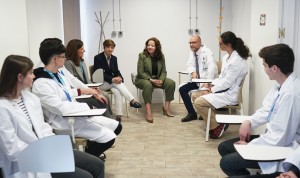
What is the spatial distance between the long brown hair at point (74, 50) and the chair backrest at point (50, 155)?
2.93m

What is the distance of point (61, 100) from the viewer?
9.47 feet

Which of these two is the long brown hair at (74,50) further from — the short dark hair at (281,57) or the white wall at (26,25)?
the short dark hair at (281,57)

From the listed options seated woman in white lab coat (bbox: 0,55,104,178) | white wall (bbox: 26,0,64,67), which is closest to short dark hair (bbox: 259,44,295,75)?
seated woman in white lab coat (bbox: 0,55,104,178)

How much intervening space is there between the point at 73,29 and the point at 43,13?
6.38 ft

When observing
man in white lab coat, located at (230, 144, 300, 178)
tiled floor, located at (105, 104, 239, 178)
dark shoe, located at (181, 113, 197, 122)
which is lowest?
tiled floor, located at (105, 104, 239, 178)

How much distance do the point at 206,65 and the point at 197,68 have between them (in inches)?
7.3

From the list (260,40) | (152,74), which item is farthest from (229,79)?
(152,74)

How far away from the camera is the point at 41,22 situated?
4.20 m

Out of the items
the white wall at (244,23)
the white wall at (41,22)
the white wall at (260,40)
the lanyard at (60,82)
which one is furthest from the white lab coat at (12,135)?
the white wall at (244,23)

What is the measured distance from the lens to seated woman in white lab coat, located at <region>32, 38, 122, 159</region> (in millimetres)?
2781

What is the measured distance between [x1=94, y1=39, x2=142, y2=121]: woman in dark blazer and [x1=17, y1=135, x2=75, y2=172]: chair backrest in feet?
11.8

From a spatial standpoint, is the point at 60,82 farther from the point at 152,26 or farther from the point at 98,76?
the point at 152,26

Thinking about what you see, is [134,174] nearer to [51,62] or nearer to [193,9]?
[51,62]

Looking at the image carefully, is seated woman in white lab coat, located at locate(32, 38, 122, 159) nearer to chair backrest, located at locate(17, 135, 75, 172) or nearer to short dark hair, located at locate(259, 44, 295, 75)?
chair backrest, located at locate(17, 135, 75, 172)
